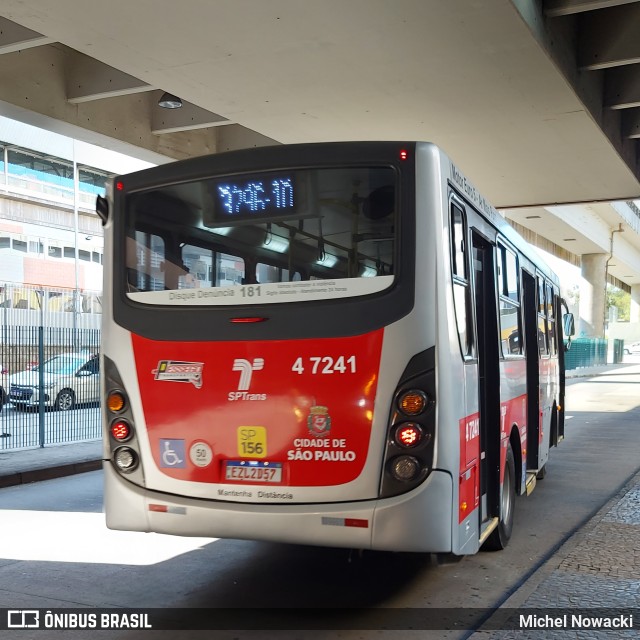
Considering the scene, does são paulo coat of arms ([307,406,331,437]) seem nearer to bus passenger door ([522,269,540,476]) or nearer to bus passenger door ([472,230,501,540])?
bus passenger door ([472,230,501,540])

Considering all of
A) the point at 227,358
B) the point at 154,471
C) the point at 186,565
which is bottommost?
the point at 186,565

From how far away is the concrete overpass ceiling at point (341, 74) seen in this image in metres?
9.20

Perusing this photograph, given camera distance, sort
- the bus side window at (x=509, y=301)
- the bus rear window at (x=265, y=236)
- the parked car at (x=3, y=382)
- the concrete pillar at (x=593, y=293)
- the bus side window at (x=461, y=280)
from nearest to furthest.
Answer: the bus rear window at (x=265, y=236) → the bus side window at (x=461, y=280) → the bus side window at (x=509, y=301) → the parked car at (x=3, y=382) → the concrete pillar at (x=593, y=293)

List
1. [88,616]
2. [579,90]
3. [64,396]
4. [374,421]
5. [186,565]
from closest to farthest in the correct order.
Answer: [374,421] < [88,616] < [186,565] < [579,90] < [64,396]

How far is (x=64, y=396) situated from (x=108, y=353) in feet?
31.4

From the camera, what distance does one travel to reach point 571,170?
16.2 m

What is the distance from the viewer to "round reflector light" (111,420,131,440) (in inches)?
223

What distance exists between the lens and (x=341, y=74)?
1103cm

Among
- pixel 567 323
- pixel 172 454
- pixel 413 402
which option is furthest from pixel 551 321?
pixel 172 454

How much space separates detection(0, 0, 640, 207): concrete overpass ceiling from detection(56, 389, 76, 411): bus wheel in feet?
15.1

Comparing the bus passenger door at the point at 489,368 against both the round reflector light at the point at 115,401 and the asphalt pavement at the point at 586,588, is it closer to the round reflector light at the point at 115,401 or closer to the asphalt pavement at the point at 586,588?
the asphalt pavement at the point at 586,588

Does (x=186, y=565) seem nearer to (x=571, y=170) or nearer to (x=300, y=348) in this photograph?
(x=300, y=348)

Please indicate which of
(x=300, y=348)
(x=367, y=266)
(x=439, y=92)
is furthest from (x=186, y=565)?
(x=439, y=92)

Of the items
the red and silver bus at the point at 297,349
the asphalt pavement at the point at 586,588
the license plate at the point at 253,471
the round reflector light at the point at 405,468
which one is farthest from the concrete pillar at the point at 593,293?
the license plate at the point at 253,471
